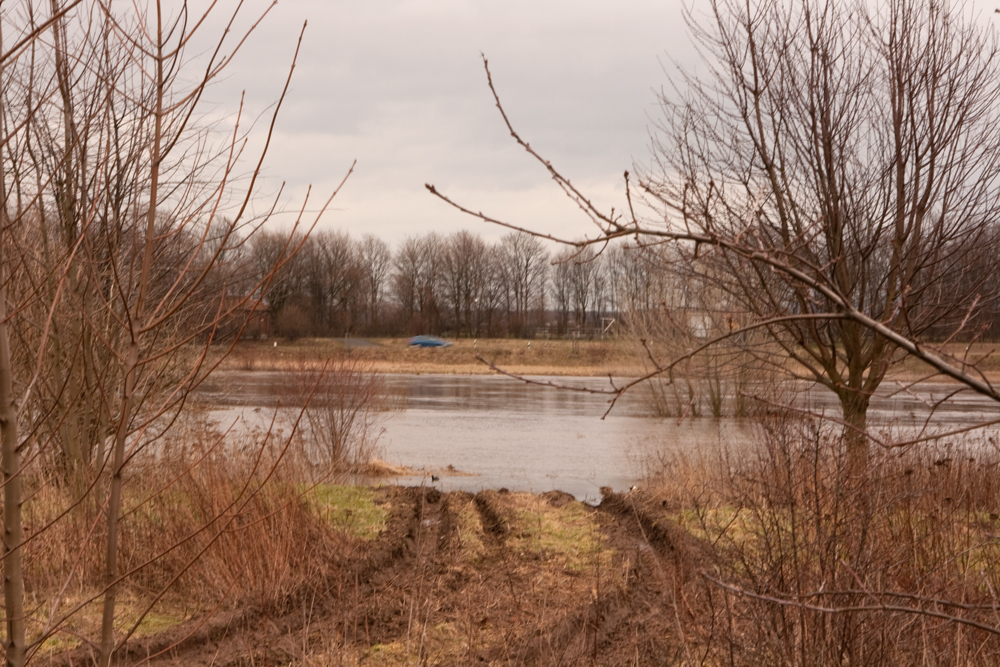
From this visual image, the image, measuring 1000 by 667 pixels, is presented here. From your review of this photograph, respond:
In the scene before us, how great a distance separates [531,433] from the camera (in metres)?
23.2

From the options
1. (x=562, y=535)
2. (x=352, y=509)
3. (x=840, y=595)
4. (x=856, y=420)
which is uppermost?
(x=856, y=420)

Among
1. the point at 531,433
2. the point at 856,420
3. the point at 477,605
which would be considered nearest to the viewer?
the point at 477,605

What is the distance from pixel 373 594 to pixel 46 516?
10.5ft

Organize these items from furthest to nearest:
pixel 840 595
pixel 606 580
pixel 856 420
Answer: pixel 606 580 → pixel 856 420 → pixel 840 595

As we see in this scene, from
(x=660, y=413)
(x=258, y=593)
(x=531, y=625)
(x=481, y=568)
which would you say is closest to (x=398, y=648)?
(x=531, y=625)

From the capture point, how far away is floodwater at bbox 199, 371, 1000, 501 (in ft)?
49.9

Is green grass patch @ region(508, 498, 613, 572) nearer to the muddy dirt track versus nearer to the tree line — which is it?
the muddy dirt track

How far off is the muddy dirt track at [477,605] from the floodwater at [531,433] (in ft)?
4.26

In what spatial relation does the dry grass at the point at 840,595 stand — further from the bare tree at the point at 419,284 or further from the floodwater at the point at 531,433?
the bare tree at the point at 419,284

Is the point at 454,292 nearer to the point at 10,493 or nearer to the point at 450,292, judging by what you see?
the point at 450,292

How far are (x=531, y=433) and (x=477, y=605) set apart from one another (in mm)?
16079

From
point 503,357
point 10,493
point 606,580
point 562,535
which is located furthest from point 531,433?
point 503,357

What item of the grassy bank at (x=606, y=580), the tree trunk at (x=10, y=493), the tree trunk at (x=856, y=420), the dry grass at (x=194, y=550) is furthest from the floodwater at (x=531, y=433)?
the tree trunk at (x=10, y=493)

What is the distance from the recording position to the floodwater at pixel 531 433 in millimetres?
15211
